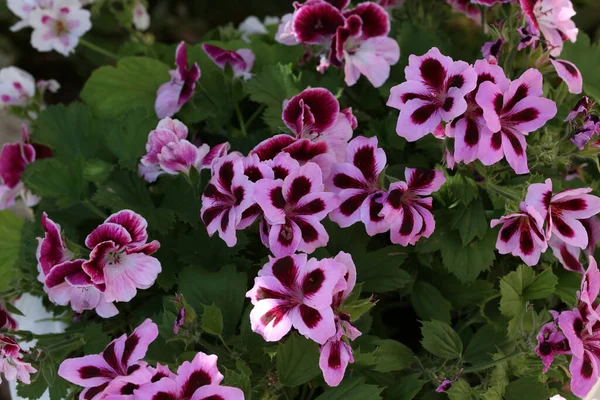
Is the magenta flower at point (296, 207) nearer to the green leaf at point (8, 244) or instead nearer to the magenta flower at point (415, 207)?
the magenta flower at point (415, 207)

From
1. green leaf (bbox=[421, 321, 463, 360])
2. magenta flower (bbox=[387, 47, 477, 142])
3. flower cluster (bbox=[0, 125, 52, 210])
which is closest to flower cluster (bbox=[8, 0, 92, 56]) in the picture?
Result: flower cluster (bbox=[0, 125, 52, 210])

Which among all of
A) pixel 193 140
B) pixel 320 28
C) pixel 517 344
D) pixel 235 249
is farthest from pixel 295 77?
pixel 517 344

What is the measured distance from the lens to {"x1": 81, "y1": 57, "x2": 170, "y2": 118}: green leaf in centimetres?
129

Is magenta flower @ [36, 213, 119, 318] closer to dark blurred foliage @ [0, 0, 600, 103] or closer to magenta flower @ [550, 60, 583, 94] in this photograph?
magenta flower @ [550, 60, 583, 94]

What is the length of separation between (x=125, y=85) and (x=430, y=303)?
2.40 ft

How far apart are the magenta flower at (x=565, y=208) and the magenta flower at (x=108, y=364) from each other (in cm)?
49

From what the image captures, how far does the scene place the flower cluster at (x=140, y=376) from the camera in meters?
0.71

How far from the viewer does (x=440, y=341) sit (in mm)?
917

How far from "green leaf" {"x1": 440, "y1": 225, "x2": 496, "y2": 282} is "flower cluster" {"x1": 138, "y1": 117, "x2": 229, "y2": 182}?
1.20 feet

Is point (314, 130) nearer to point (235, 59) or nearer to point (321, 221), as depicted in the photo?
point (321, 221)

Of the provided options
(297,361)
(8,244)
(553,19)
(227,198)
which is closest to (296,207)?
(227,198)

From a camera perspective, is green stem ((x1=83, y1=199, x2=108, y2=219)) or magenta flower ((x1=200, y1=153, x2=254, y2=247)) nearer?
magenta flower ((x1=200, y1=153, x2=254, y2=247))

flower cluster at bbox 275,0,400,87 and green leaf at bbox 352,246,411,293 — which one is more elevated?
flower cluster at bbox 275,0,400,87

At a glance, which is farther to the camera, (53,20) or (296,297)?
(53,20)
